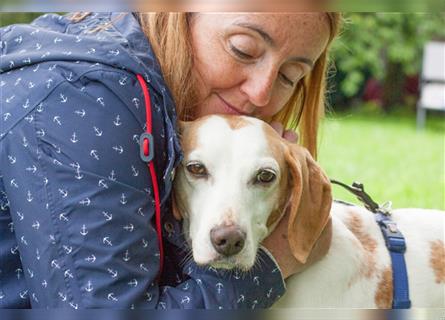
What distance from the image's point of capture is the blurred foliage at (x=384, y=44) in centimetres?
1127

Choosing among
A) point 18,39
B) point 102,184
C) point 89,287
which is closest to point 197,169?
point 102,184

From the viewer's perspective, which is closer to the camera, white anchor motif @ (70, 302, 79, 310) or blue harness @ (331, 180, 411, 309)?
white anchor motif @ (70, 302, 79, 310)

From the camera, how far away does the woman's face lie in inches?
76.0

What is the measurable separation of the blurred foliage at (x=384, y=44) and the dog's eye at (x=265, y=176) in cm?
940

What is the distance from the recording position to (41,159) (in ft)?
5.16

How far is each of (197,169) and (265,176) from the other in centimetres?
18

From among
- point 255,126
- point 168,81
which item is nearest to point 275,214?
point 255,126

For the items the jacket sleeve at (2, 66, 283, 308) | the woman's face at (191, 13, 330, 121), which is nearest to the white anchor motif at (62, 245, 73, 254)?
the jacket sleeve at (2, 66, 283, 308)

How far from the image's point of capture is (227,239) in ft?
5.50

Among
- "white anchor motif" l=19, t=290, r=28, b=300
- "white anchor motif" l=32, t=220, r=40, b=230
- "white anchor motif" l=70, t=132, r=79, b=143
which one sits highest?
"white anchor motif" l=70, t=132, r=79, b=143

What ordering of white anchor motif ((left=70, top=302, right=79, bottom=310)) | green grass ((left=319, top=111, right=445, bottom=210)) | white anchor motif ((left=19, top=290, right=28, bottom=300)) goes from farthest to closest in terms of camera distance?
green grass ((left=319, top=111, right=445, bottom=210)), white anchor motif ((left=19, top=290, right=28, bottom=300)), white anchor motif ((left=70, top=302, right=79, bottom=310))

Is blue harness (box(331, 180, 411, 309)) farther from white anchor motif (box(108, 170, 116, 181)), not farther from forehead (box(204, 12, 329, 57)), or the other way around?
white anchor motif (box(108, 170, 116, 181))

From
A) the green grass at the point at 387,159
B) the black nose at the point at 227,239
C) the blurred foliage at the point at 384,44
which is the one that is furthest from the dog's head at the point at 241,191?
the blurred foliage at the point at 384,44

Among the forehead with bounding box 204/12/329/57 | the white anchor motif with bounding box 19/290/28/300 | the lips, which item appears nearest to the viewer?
the white anchor motif with bounding box 19/290/28/300
